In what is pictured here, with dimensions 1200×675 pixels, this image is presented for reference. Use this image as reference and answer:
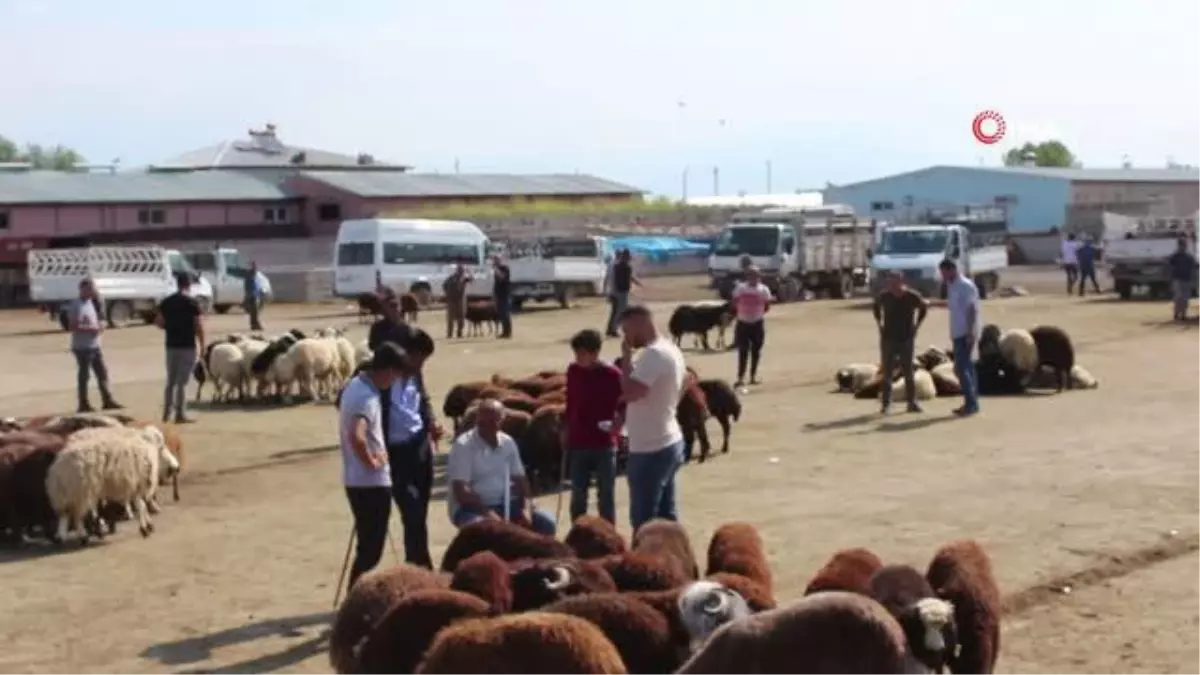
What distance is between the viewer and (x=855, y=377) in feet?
73.8

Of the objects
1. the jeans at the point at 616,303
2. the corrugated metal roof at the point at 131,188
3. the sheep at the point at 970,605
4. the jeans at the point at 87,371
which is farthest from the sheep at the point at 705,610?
the corrugated metal roof at the point at 131,188

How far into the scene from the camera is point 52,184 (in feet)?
202

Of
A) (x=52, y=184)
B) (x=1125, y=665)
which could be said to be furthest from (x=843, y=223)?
(x=1125, y=665)

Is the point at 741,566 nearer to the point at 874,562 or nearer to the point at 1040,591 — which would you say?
the point at 874,562

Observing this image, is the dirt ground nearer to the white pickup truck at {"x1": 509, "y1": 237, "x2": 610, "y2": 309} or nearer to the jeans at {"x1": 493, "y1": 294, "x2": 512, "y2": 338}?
the jeans at {"x1": 493, "y1": 294, "x2": 512, "y2": 338}

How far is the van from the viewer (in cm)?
4341

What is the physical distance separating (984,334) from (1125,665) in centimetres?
1378

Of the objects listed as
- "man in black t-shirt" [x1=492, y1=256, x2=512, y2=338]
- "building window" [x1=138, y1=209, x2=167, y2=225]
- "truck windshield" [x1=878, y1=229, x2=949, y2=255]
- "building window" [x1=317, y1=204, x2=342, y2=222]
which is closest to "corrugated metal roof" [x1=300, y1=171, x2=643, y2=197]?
"building window" [x1=317, y1=204, x2=342, y2=222]

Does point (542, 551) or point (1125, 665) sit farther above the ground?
point (542, 551)

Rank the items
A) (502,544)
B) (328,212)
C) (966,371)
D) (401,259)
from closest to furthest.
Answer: (502,544) → (966,371) → (401,259) → (328,212)

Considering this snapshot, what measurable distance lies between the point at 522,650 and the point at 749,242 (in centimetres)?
3787

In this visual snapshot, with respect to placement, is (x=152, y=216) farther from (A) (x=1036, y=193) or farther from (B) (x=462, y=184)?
(A) (x=1036, y=193)

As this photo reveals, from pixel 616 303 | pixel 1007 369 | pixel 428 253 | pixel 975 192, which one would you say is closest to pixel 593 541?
pixel 1007 369

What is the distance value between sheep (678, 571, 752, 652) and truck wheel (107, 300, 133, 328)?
34863 millimetres
